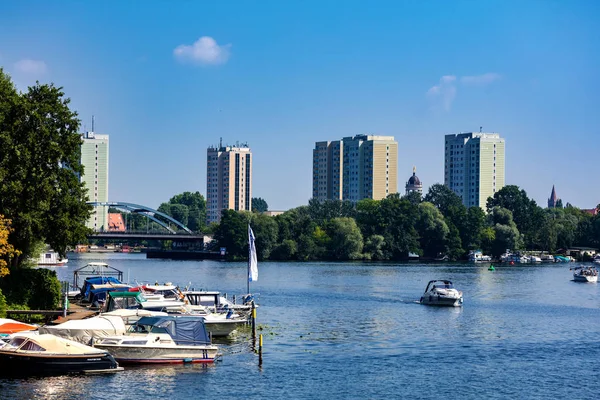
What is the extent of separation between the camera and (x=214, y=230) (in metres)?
198

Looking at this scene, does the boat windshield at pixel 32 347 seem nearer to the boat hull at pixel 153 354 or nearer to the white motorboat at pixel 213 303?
the boat hull at pixel 153 354

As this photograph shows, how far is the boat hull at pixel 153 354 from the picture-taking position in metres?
42.7

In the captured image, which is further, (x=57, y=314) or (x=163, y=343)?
(x=57, y=314)

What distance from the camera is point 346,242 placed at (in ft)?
610

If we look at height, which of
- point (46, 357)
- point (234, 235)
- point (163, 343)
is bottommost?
point (46, 357)

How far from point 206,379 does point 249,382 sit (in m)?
1.90

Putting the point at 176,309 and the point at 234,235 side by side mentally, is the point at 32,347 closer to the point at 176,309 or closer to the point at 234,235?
the point at 176,309

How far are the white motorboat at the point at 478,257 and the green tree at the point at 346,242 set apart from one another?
988 inches

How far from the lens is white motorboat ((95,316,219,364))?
42.8 meters

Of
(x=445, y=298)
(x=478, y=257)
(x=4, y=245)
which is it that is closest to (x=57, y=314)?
(x=4, y=245)

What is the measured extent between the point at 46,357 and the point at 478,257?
531 ft

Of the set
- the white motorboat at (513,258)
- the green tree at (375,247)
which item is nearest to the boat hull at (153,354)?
the green tree at (375,247)

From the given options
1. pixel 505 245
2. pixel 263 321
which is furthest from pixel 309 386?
pixel 505 245

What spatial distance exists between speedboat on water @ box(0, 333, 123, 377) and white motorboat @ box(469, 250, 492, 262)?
15955 cm
